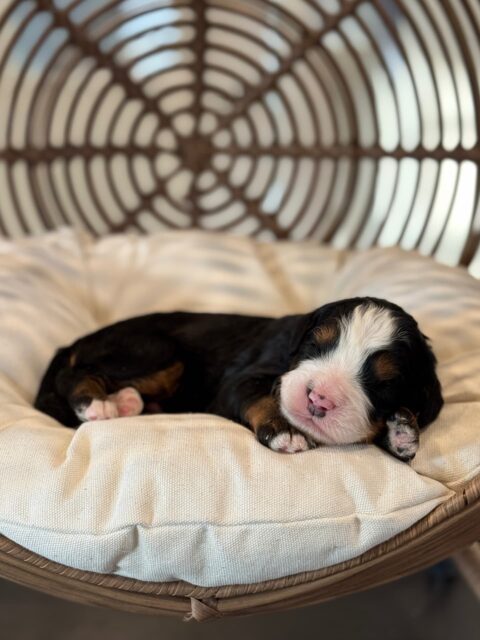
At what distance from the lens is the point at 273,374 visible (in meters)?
1.89

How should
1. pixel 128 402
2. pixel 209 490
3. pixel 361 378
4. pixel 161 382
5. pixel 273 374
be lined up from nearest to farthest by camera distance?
pixel 209 490, pixel 361 378, pixel 273 374, pixel 128 402, pixel 161 382

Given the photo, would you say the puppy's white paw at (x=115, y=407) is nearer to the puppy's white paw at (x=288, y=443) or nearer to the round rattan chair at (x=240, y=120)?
the puppy's white paw at (x=288, y=443)

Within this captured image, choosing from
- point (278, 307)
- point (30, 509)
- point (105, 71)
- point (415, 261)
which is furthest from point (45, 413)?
point (105, 71)

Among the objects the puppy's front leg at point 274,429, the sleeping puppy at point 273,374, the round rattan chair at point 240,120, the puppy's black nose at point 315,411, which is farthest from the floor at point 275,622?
the round rattan chair at point 240,120

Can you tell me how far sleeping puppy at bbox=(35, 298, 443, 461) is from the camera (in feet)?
5.24

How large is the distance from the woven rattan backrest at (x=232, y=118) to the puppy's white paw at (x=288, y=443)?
1537 millimetres

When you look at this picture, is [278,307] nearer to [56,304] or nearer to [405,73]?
[56,304]

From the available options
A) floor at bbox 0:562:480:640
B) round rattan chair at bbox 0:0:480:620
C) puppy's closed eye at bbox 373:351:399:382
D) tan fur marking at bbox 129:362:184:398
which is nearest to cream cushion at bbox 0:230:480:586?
puppy's closed eye at bbox 373:351:399:382

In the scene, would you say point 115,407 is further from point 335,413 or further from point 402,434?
point 402,434

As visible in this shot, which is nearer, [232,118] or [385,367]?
[385,367]

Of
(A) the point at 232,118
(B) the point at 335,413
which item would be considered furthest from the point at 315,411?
(A) the point at 232,118

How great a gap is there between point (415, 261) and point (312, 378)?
41.1 inches

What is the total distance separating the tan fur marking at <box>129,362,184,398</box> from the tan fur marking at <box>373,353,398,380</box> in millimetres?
735

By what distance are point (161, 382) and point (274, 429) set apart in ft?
1.88
